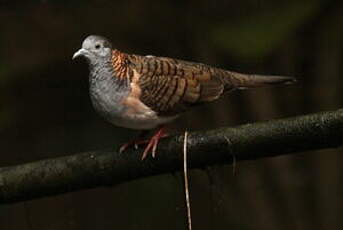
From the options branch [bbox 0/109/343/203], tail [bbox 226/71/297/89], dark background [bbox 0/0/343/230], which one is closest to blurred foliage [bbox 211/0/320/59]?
dark background [bbox 0/0/343/230]

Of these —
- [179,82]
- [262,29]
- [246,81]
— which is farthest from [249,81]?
[262,29]

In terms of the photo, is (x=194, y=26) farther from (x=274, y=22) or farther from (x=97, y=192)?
(x=97, y=192)

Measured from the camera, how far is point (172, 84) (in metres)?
2.90

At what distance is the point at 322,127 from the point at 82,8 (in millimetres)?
2922

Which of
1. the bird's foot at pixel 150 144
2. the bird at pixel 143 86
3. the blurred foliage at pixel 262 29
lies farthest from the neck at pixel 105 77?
the blurred foliage at pixel 262 29

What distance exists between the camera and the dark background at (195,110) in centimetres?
477

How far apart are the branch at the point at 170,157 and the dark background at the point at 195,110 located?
6.69ft

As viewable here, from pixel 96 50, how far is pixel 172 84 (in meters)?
0.33

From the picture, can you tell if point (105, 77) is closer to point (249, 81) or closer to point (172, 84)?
point (172, 84)

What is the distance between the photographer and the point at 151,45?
4926 millimetres

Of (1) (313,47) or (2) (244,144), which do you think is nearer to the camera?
(2) (244,144)

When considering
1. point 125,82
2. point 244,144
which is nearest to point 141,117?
point 125,82

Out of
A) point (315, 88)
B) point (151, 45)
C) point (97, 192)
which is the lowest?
point (97, 192)

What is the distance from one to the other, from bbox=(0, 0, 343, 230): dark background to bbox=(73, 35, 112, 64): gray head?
1.91 metres
